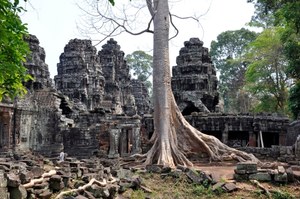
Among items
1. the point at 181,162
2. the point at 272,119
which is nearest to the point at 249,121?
the point at 272,119

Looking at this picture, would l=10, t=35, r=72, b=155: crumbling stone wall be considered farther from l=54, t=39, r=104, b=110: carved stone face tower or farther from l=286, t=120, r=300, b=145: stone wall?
l=286, t=120, r=300, b=145: stone wall

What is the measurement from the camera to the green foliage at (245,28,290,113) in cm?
2530

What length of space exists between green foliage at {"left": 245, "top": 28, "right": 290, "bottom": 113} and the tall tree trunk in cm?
1555

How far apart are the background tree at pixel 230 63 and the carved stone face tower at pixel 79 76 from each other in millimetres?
18361

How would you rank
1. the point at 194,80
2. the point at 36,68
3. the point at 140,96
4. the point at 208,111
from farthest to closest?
the point at 140,96 < the point at 194,80 < the point at 36,68 < the point at 208,111

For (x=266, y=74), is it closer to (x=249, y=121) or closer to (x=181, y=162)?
(x=249, y=121)

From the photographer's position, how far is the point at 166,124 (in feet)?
34.8

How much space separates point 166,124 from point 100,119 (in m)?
7.77

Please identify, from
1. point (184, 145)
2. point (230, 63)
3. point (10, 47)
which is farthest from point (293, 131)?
point (230, 63)

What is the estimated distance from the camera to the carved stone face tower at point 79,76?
26.3 metres

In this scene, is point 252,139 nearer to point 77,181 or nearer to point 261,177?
point 261,177

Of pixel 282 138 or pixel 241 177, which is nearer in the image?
pixel 241 177

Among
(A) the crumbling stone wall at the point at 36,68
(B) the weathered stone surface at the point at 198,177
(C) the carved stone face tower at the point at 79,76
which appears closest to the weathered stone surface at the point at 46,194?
(B) the weathered stone surface at the point at 198,177

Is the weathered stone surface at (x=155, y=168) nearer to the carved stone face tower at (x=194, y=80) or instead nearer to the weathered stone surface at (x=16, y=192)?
the weathered stone surface at (x=16, y=192)
